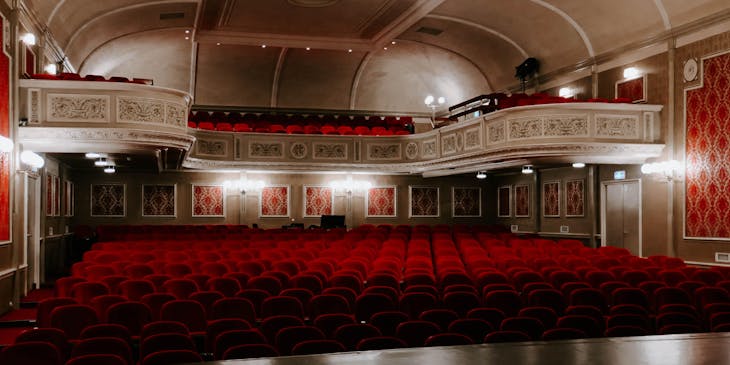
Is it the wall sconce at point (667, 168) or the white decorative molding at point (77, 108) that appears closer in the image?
the white decorative molding at point (77, 108)

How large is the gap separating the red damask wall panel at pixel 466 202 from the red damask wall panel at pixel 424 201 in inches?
24.2

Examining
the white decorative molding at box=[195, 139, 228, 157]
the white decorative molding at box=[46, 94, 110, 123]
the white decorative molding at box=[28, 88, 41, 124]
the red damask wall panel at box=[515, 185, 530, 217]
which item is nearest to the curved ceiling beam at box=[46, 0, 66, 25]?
the white decorative molding at box=[28, 88, 41, 124]

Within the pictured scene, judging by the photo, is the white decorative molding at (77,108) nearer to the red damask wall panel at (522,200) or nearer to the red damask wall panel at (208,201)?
the red damask wall panel at (208,201)

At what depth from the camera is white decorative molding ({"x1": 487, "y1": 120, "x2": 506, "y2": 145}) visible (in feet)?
43.8

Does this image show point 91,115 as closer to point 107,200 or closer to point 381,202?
point 107,200

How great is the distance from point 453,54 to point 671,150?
8715 mm

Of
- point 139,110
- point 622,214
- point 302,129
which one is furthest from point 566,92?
point 139,110

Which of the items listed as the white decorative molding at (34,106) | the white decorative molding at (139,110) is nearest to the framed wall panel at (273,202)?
the white decorative molding at (139,110)

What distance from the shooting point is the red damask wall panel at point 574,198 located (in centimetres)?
1636

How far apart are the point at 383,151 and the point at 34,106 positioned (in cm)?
999

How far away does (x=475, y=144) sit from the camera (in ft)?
47.2

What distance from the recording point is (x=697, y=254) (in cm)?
1222

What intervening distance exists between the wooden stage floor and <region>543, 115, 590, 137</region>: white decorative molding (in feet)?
28.1

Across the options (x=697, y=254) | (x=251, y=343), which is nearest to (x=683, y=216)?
(x=697, y=254)
